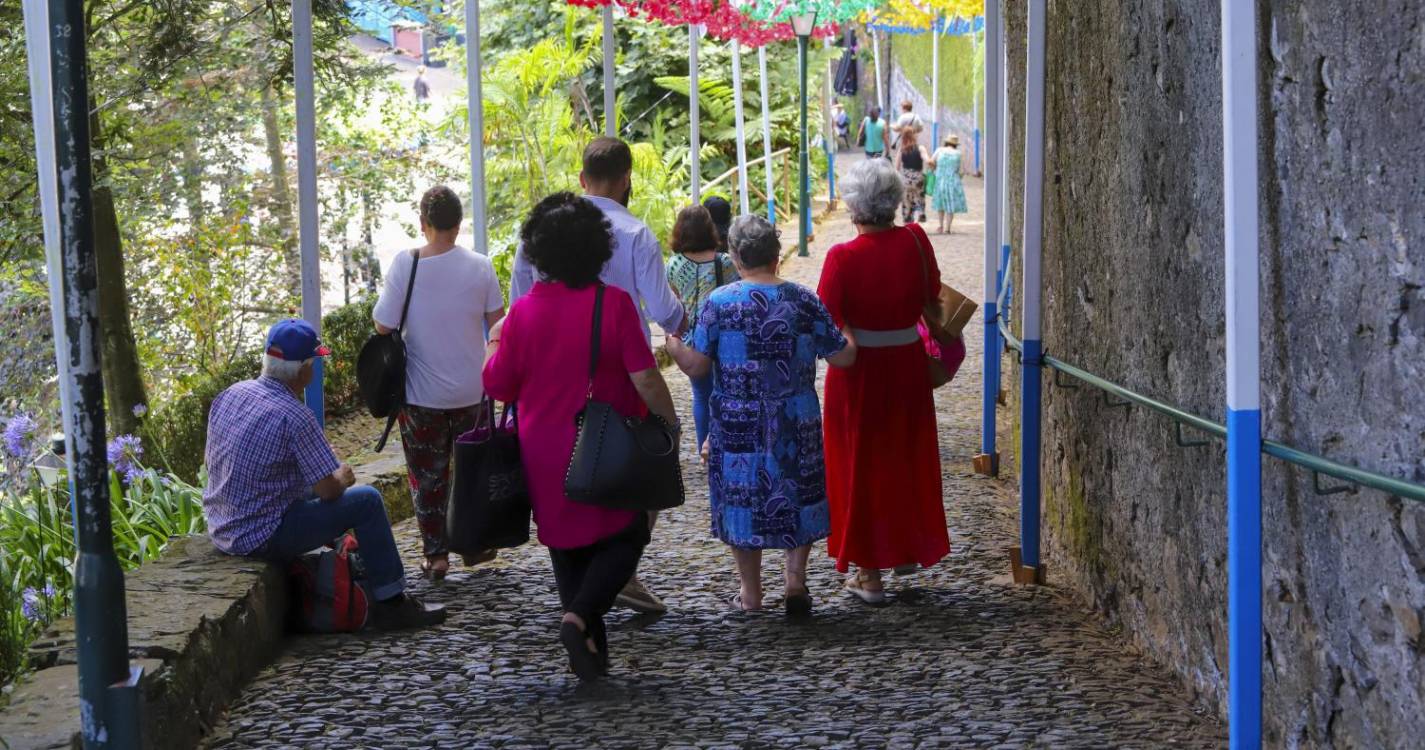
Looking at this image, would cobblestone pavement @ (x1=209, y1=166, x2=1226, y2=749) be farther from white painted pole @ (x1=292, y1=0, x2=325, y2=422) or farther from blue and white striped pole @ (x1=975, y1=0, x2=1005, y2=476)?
blue and white striped pole @ (x1=975, y1=0, x2=1005, y2=476)

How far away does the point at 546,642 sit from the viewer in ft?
18.3

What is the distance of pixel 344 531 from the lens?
5.57m

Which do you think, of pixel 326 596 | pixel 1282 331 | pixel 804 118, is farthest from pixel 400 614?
pixel 804 118

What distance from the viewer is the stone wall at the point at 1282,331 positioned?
3244 millimetres

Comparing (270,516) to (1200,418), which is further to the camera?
(270,516)

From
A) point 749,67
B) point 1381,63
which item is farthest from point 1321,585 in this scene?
point 749,67

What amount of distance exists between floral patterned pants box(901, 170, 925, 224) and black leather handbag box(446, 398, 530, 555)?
16735 mm

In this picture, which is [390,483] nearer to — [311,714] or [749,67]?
[311,714]

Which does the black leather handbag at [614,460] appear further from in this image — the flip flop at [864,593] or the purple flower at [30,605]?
the purple flower at [30,605]

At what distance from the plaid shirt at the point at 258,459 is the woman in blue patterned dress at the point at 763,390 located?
128cm

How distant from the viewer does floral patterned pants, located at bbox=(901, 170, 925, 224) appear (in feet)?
72.6

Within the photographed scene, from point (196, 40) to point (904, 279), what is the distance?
6.22 meters

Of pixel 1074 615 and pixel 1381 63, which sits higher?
pixel 1381 63

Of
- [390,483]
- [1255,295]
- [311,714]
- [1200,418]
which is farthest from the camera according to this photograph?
[390,483]
